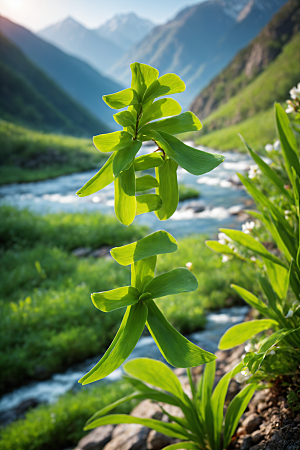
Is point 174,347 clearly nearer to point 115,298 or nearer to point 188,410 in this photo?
point 115,298

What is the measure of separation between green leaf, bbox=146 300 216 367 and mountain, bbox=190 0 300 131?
2705 cm

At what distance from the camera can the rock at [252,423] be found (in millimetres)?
1194

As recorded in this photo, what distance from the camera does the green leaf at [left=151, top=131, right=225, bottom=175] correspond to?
501mm

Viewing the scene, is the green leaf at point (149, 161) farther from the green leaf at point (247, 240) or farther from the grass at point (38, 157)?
the grass at point (38, 157)

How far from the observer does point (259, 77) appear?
35500 millimetres

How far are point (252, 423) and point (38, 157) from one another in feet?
67.1

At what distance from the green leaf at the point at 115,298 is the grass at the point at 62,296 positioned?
10.6 ft

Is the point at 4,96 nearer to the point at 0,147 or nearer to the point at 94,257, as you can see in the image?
the point at 0,147

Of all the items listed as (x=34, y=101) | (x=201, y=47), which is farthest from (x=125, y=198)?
(x=201, y=47)

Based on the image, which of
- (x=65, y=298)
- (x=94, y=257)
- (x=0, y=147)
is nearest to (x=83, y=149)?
(x=0, y=147)

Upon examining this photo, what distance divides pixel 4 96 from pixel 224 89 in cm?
2951

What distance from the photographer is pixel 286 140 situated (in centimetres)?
108

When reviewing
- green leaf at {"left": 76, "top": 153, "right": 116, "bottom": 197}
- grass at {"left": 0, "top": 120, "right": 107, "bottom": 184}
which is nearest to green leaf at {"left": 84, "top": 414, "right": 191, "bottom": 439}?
green leaf at {"left": 76, "top": 153, "right": 116, "bottom": 197}

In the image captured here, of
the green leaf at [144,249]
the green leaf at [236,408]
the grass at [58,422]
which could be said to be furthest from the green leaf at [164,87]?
the grass at [58,422]
